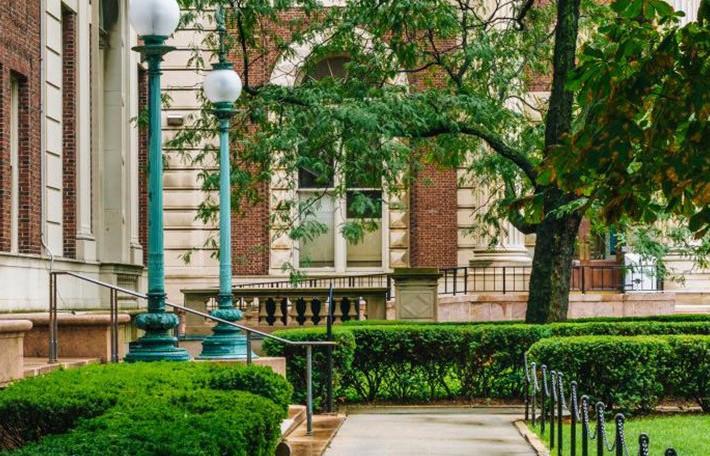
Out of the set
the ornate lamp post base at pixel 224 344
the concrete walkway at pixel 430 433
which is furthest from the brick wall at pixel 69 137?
the ornate lamp post base at pixel 224 344

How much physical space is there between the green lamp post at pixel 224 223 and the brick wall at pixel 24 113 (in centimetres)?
339

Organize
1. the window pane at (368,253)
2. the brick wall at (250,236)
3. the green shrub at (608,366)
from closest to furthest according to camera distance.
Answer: the green shrub at (608,366)
the brick wall at (250,236)
the window pane at (368,253)

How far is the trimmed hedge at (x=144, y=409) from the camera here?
33.0ft

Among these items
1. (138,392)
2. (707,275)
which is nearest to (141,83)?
Result: (707,275)

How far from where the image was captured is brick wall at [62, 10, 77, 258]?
87.1ft

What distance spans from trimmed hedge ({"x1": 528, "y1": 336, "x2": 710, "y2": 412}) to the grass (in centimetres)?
33

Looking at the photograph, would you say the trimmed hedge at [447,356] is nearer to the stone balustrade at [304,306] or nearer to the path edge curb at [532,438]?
the path edge curb at [532,438]

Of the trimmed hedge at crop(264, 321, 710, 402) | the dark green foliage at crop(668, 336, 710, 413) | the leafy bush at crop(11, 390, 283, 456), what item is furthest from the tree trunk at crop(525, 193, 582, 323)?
the leafy bush at crop(11, 390, 283, 456)

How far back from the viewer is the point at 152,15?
14.8 m

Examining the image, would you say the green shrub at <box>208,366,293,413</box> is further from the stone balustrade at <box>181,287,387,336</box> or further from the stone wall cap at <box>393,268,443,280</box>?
the stone wall cap at <box>393,268,443,280</box>

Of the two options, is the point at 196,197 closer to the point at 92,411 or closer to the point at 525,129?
the point at 525,129

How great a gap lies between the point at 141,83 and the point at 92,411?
21.5m

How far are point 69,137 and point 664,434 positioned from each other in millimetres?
12028

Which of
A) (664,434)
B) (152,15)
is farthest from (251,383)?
(664,434)
